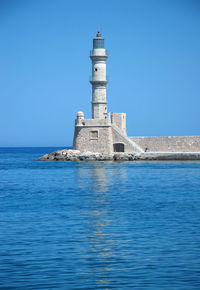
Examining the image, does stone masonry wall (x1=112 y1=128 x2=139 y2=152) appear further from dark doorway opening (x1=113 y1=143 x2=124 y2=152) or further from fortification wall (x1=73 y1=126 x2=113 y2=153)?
dark doorway opening (x1=113 y1=143 x2=124 y2=152)

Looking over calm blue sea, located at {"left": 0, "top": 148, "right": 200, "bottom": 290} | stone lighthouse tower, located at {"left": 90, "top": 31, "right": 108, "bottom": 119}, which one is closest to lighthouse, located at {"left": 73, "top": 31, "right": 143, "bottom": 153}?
stone lighthouse tower, located at {"left": 90, "top": 31, "right": 108, "bottom": 119}

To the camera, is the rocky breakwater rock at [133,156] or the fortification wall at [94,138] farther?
the fortification wall at [94,138]

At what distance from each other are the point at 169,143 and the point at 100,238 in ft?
113

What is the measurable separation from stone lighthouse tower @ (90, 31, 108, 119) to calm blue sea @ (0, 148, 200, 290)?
2155 cm

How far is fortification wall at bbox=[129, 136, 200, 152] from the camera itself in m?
47.6

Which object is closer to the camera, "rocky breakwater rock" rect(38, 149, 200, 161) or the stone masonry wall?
"rocky breakwater rock" rect(38, 149, 200, 161)

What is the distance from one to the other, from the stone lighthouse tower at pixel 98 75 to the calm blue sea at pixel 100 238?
21.5 m

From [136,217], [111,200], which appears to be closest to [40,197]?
[111,200]

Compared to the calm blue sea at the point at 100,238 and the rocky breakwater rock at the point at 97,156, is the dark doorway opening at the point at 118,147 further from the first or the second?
the calm blue sea at the point at 100,238

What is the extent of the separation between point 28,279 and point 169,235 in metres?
5.05

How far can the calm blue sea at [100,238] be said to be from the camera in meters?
10.5

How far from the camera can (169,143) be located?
4809cm

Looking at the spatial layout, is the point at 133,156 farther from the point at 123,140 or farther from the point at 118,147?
the point at 118,147

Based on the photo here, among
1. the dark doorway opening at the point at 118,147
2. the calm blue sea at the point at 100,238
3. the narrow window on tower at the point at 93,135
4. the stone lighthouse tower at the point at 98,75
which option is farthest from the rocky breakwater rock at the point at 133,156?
the calm blue sea at the point at 100,238
